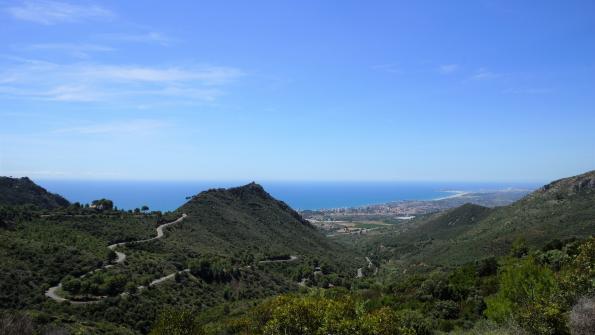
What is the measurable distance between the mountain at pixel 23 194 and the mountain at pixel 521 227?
3659 inches

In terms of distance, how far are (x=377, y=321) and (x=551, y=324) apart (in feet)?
27.9

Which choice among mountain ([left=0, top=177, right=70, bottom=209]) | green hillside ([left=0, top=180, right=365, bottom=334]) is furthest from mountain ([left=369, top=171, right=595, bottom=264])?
mountain ([left=0, top=177, right=70, bottom=209])

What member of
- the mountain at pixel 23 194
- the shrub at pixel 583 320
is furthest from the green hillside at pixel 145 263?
the shrub at pixel 583 320

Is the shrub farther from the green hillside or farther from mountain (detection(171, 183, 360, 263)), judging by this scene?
mountain (detection(171, 183, 360, 263))

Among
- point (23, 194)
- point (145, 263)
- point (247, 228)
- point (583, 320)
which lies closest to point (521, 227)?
point (247, 228)

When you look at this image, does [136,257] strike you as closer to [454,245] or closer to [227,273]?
[227,273]

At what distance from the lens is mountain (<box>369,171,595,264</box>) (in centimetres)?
6794

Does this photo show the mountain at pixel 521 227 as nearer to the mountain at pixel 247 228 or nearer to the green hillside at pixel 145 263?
the green hillside at pixel 145 263

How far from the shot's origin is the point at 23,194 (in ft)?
347

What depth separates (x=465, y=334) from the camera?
24828mm

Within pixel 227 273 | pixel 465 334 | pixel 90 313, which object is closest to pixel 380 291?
pixel 227 273

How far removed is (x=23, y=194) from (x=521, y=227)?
117405mm

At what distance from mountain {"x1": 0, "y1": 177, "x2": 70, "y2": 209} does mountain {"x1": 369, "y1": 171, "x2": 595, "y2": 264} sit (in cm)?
9294

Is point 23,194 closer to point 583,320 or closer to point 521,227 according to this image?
point 521,227
